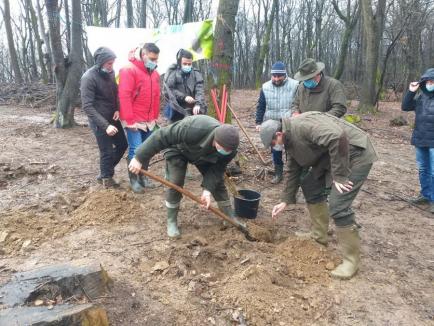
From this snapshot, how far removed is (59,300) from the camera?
Answer: 287 centimetres

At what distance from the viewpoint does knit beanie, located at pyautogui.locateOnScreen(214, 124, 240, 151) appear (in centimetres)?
341

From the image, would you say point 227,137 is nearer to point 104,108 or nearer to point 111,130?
point 111,130

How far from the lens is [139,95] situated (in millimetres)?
5148

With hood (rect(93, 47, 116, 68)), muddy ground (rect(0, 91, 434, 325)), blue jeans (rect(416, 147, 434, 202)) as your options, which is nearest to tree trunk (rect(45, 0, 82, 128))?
muddy ground (rect(0, 91, 434, 325))

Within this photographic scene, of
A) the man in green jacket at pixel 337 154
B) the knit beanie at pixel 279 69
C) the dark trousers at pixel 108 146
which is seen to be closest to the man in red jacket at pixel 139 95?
the dark trousers at pixel 108 146

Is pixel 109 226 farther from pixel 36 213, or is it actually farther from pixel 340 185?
pixel 340 185

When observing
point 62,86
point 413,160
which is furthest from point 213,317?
point 62,86

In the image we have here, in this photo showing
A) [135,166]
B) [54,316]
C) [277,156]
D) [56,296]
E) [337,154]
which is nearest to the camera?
[54,316]

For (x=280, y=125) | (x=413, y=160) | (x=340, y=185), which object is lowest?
(x=413, y=160)

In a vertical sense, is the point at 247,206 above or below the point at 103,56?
below

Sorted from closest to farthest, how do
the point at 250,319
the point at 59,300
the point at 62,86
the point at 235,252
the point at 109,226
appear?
the point at 59,300
the point at 250,319
the point at 235,252
the point at 109,226
the point at 62,86

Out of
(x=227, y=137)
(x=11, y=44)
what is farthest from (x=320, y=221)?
(x=11, y=44)

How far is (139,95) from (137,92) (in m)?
0.05

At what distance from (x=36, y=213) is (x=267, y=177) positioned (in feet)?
11.1
